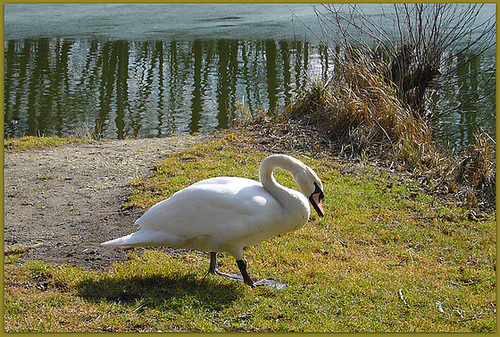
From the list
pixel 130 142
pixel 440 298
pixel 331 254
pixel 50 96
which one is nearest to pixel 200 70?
pixel 50 96

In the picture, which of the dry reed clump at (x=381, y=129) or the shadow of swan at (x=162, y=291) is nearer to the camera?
→ the shadow of swan at (x=162, y=291)

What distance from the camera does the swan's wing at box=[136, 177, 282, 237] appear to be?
14.5 ft

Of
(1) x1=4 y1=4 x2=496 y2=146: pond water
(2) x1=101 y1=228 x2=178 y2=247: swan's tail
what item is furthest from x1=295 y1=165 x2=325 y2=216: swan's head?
(1) x1=4 y1=4 x2=496 y2=146: pond water

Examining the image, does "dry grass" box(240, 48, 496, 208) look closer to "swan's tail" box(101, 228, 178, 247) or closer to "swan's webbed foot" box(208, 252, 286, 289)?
"swan's webbed foot" box(208, 252, 286, 289)

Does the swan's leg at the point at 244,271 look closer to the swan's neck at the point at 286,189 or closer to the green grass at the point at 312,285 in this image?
the green grass at the point at 312,285

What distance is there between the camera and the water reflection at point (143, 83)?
1354 centimetres

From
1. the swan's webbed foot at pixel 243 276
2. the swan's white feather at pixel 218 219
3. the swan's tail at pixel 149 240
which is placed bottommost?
the swan's webbed foot at pixel 243 276

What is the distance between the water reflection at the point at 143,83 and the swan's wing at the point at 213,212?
779 centimetres

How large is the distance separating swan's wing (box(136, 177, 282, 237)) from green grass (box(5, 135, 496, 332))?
0.49m

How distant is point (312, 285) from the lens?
4730mm

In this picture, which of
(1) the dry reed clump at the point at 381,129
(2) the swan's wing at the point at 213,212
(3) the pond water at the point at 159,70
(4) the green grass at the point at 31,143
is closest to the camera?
(2) the swan's wing at the point at 213,212

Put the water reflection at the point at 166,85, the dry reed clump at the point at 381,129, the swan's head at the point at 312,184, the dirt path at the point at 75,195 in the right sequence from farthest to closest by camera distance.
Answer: the water reflection at the point at 166,85
the dry reed clump at the point at 381,129
the dirt path at the point at 75,195
the swan's head at the point at 312,184

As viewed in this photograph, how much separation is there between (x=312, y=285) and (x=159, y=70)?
46.9 feet

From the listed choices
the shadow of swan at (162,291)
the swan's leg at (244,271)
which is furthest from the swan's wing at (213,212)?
the shadow of swan at (162,291)
